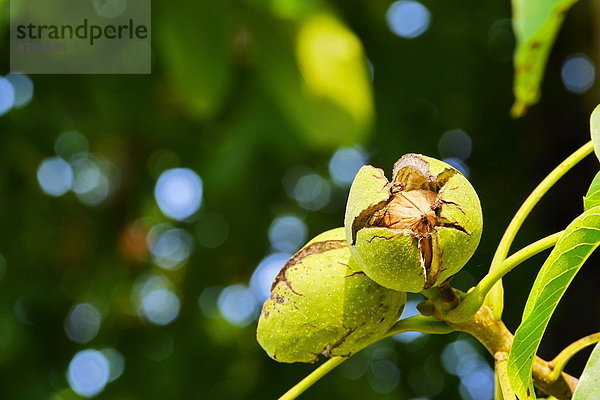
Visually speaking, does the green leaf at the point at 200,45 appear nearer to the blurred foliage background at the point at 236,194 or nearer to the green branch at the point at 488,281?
the blurred foliage background at the point at 236,194

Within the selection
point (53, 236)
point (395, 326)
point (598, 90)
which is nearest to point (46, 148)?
point (53, 236)

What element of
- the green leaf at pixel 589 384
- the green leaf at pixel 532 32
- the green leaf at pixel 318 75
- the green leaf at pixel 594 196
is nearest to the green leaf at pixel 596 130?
the green leaf at pixel 594 196

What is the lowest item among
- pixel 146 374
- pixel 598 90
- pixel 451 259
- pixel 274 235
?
pixel 146 374

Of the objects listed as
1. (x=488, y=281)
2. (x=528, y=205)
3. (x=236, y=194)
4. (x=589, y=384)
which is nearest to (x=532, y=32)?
(x=528, y=205)

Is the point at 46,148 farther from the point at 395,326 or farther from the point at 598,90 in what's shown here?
the point at 395,326

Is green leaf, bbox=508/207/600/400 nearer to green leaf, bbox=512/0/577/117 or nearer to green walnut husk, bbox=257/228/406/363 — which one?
green walnut husk, bbox=257/228/406/363

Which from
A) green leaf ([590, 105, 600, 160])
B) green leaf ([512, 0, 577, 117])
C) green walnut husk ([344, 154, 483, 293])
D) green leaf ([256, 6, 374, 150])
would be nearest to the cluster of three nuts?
green walnut husk ([344, 154, 483, 293])
